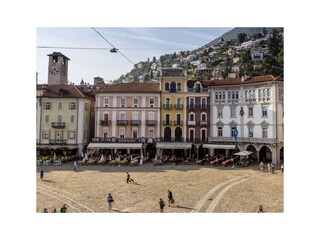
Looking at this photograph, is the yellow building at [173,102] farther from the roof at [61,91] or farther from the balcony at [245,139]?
the roof at [61,91]

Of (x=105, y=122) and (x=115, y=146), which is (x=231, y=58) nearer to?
(x=105, y=122)

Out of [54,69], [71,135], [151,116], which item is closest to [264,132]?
[151,116]

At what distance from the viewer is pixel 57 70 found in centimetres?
2362

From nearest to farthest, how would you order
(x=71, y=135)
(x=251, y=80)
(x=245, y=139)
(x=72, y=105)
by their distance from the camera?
(x=245, y=139)
(x=251, y=80)
(x=71, y=135)
(x=72, y=105)

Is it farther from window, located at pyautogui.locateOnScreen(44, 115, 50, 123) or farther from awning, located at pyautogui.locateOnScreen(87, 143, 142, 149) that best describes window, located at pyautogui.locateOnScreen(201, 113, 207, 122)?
window, located at pyautogui.locateOnScreen(44, 115, 50, 123)

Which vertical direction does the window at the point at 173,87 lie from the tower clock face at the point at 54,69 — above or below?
below

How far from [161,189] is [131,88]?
1092 centimetres

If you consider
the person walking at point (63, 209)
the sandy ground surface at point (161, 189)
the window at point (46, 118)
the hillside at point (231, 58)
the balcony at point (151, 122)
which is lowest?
the person walking at point (63, 209)

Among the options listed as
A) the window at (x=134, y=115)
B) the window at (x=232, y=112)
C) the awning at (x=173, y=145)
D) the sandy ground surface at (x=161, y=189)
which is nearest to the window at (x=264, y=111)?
the window at (x=232, y=112)

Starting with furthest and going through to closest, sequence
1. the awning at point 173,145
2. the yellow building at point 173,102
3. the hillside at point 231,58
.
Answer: the hillside at point 231,58 < the yellow building at point 173,102 < the awning at point 173,145

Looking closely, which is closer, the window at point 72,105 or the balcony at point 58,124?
the balcony at point 58,124

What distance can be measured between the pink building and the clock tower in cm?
346

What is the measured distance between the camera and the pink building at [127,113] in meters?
22.5

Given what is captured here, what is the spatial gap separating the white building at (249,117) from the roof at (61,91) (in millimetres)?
10825
